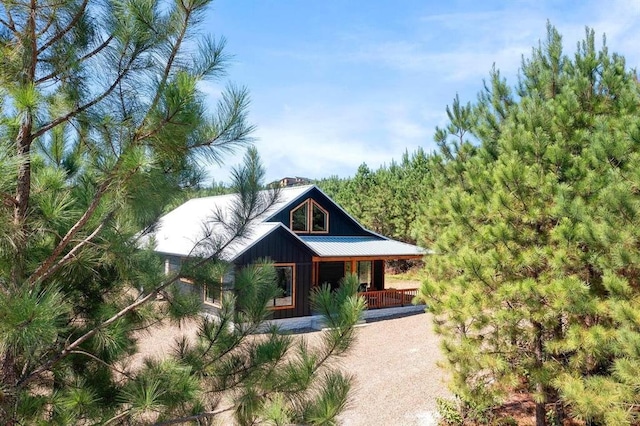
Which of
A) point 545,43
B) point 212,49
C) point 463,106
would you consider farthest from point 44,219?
point 463,106

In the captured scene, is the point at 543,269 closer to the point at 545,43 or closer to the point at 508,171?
the point at 508,171

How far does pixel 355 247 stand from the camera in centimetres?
1658

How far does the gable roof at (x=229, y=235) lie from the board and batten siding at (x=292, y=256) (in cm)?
23

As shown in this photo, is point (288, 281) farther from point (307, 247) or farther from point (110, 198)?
point (110, 198)

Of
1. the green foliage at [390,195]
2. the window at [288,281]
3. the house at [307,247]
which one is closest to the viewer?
the house at [307,247]

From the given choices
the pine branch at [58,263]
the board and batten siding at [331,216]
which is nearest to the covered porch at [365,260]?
the board and batten siding at [331,216]

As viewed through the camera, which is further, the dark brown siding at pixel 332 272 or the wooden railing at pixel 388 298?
the dark brown siding at pixel 332 272

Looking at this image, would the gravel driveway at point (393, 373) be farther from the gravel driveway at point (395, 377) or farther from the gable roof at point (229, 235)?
the gable roof at point (229, 235)

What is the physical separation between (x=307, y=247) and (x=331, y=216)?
3744mm

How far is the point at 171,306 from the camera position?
3820 mm

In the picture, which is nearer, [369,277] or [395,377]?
[395,377]

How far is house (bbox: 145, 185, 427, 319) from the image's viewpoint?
13.8 m

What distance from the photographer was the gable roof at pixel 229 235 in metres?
3.69

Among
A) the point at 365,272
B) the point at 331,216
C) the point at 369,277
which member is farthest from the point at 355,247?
the point at 365,272
